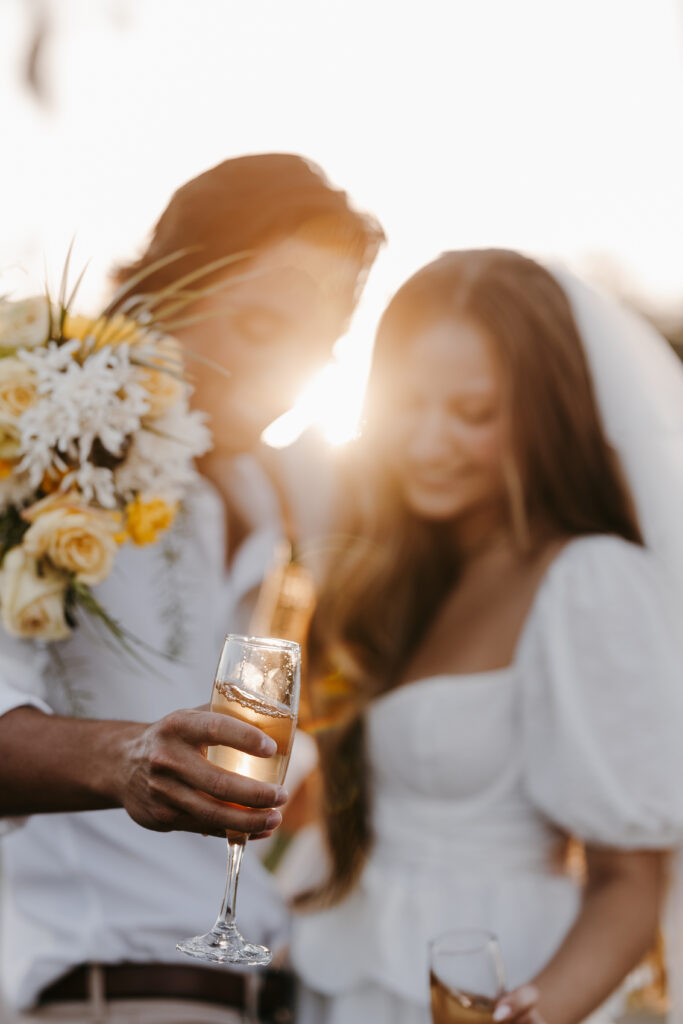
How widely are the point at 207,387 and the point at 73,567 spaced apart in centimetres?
99

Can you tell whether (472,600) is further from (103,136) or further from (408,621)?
(103,136)

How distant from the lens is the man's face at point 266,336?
2.44m

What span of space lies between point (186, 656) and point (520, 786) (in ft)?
3.39

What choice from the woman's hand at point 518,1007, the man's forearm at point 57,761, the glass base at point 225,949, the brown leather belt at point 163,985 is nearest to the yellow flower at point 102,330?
the man's forearm at point 57,761

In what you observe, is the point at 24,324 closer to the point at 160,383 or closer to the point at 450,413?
the point at 160,383

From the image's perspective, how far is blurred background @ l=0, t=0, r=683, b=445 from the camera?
231 centimetres

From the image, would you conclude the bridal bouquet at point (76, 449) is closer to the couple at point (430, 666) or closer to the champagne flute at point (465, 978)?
the couple at point (430, 666)

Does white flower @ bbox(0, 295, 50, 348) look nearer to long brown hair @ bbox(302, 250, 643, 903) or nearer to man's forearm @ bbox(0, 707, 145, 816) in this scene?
man's forearm @ bbox(0, 707, 145, 816)

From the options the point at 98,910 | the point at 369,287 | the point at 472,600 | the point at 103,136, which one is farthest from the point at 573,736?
the point at 103,136

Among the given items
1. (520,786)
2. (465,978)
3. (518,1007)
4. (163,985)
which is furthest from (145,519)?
(520,786)

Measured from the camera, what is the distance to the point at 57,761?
1.46 metres

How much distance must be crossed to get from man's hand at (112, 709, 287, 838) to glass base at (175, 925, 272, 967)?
0.15 m

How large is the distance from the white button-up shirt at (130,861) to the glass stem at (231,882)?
85 cm

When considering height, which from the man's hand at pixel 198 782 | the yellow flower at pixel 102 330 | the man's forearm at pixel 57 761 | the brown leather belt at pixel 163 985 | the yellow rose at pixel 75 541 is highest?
the yellow flower at pixel 102 330
